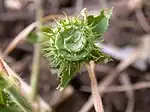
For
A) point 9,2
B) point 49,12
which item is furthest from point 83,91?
point 9,2

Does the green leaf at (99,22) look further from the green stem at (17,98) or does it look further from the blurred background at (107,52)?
the blurred background at (107,52)

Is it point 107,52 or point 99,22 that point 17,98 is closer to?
point 99,22

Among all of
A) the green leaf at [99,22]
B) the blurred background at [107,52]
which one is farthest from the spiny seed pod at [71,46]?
the blurred background at [107,52]

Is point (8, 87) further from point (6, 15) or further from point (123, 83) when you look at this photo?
point (6, 15)

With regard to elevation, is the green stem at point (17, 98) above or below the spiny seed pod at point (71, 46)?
below

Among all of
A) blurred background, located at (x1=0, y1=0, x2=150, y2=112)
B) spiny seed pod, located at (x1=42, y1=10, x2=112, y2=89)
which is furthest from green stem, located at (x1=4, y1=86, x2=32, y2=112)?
blurred background, located at (x1=0, y1=0, x2=150, y2=112)

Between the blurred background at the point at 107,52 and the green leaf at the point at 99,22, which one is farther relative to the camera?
the blurred background at the point at 107,52

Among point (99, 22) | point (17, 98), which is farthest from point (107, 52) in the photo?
point (17, 98)
